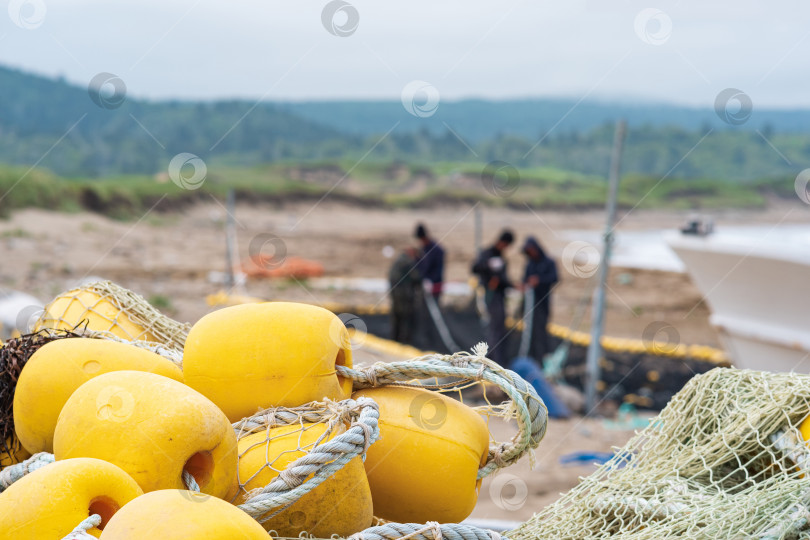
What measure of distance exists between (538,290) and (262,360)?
10202 mm

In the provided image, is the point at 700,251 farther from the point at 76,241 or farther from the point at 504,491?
the point at 76,241

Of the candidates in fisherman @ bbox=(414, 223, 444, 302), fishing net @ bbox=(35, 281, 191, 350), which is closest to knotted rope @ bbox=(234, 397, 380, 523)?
fishing net @ bbox=(35, 281, 191, 350)

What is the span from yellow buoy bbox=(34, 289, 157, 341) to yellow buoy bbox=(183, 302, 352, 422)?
698 mm

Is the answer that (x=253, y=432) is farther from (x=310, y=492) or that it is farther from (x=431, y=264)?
(x=431, y=264)

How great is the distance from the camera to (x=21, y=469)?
2.06 m

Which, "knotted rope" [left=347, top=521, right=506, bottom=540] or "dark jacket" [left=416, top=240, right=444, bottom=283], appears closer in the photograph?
"knotted rope" [left=347, top=521, right=506, bottom=540]

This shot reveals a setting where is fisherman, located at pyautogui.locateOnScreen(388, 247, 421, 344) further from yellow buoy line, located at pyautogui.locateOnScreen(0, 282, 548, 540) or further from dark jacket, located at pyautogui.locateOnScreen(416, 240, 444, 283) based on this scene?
yellow buoy line, located at pyautogui.locateOnScreen(0, 282, 548, 540)

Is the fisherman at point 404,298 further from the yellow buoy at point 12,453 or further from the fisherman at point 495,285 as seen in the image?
the yellow buoy at point 12,453

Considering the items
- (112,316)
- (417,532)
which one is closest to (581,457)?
(112,316)

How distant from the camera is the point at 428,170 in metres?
56.1

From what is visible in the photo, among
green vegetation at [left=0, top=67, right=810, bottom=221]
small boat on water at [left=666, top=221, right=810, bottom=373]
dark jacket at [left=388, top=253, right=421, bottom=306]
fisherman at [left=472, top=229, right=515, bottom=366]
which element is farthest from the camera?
green vegetation at [left=0, top=67, right=810, bottom=221]

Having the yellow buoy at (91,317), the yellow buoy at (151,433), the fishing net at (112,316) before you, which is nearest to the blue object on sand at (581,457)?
the fishing net at (112,316)

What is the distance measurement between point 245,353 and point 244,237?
30312 millimetres

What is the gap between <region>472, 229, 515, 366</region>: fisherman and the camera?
11422 mm
